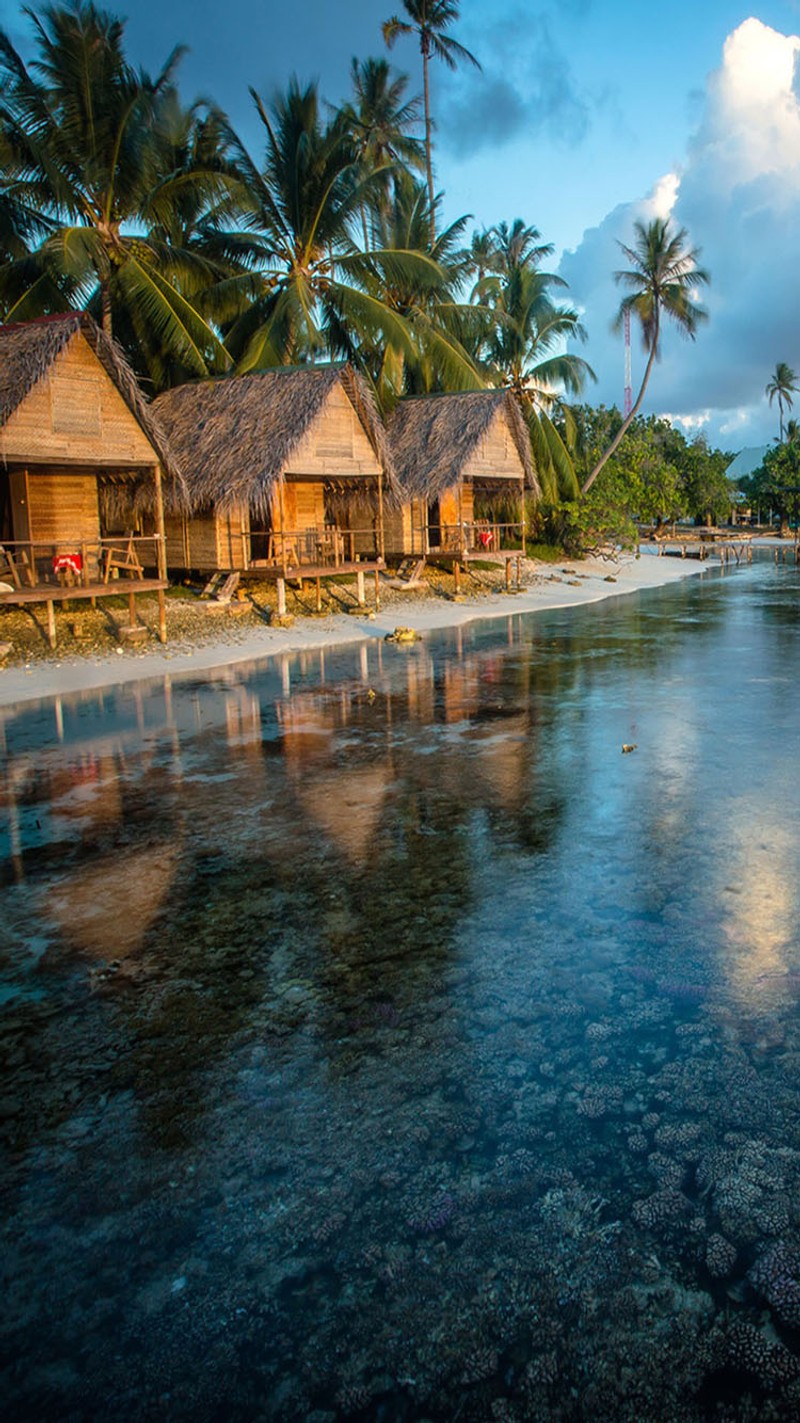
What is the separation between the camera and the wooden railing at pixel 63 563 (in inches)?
643

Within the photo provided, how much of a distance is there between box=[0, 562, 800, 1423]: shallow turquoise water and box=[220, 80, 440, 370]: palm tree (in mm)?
17700

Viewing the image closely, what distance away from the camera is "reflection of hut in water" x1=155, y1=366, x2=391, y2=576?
763 inches

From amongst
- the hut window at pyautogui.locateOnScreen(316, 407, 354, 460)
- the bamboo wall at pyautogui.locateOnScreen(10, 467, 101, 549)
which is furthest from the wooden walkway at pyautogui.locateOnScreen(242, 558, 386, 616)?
the bamboo wall at pyautogui.locateOnScreen(10, 467, 101, 549)

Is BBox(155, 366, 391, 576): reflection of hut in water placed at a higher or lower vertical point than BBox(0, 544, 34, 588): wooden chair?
higher

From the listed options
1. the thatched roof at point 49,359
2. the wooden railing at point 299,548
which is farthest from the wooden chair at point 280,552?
the thatched roof at point 49,359

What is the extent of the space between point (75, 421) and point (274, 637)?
486cm

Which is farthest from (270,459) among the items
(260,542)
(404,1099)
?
(404,1099)

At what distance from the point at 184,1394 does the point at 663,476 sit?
4216 centimetres

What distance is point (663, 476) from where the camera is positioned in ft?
137

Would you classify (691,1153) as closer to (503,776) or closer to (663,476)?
(503,776)

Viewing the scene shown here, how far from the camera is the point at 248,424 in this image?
20.1m

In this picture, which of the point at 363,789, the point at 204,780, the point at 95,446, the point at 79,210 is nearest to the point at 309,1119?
the point at 363,789

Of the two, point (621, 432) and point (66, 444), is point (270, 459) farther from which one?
point (621, 432)

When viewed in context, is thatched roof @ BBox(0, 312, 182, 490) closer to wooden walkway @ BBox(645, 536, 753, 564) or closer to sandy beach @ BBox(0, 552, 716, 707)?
sandy beach @ BBox(0, 552, 716, 707)
